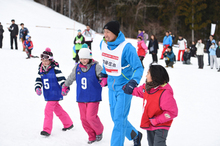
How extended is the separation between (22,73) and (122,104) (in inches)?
265

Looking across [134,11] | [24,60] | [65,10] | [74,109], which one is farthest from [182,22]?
[74,109]

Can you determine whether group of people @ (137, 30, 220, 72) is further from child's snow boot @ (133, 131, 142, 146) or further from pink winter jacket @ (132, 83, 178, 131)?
pink winter jacket @ (132, 83, 178, 131)

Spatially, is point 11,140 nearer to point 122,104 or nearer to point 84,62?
point 84,62

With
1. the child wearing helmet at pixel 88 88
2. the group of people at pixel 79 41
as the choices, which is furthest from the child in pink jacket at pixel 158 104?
the group of people at pixel 79 41

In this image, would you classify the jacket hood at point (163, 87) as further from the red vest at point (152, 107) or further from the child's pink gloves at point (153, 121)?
the child's pink gloves at point (153, 121)

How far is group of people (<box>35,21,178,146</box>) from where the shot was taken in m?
2.71

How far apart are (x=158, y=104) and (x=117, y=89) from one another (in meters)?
0.82

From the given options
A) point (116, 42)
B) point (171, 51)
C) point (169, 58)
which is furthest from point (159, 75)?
point (171, 51)

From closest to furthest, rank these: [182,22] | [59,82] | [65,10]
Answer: [59,82] → [182,22] → [65,10]

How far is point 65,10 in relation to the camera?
46094 millimetres

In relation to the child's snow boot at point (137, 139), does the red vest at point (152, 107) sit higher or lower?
higher

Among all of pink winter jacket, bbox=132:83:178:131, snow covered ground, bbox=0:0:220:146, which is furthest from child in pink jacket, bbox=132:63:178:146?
snow covered ground, bbox=0:0:220:146

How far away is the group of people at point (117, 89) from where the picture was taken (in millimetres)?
2705

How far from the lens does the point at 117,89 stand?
11.0 ft
